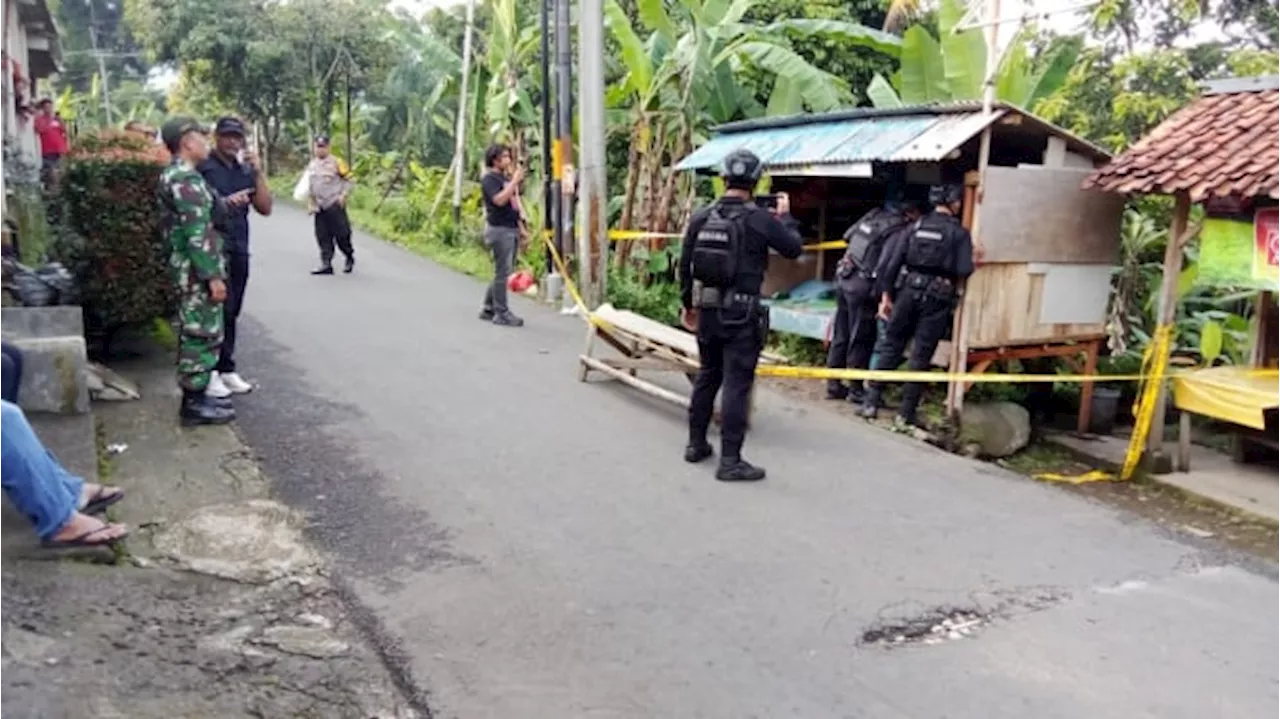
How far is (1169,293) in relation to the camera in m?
7.55

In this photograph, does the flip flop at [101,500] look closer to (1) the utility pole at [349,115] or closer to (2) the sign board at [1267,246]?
(2) the sign board at [1267,246]

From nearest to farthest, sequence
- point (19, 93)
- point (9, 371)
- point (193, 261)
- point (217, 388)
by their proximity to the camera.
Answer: point (9, 371) < point (193, 261) < point (217, 388) < point (19, 93)

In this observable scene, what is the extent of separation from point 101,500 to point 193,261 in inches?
72.4

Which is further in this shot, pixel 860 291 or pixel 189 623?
pixel 860 291

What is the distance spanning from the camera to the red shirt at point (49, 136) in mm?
14094

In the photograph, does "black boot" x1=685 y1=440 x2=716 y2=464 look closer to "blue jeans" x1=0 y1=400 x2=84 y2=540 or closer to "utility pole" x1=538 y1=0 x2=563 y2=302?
"blue jeans" x1=0 y1=400 x2=84 y2=540

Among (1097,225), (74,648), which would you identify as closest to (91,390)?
(74,648)

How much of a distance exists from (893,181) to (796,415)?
2733 millimetres

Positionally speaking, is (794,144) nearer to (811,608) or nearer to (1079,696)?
(811,608)

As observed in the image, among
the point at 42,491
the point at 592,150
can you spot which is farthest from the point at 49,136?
the point at 42,491

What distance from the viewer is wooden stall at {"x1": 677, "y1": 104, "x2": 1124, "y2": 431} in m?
→ 7.75

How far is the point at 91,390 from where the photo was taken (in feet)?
21.5

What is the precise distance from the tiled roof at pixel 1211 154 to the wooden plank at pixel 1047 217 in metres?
0.41

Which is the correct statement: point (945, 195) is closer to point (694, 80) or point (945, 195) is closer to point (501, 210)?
point (501, 210)
